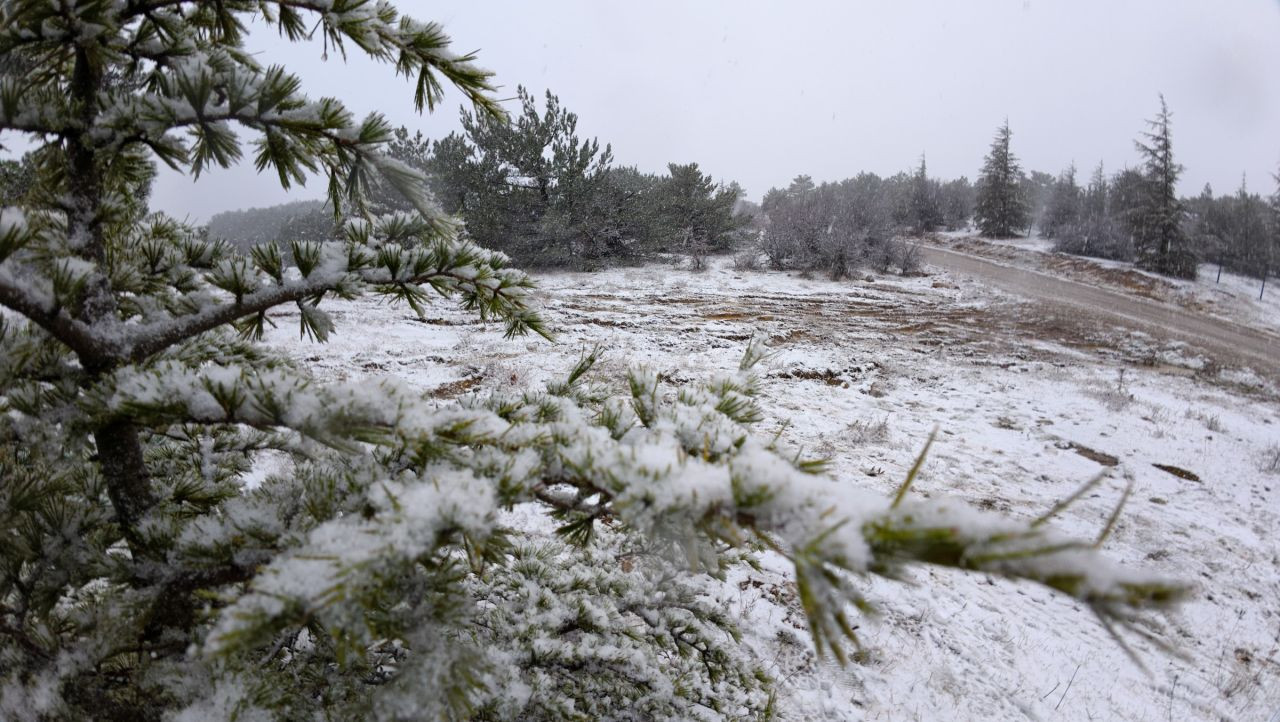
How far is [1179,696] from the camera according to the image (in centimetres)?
336

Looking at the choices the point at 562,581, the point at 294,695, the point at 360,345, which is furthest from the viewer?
the point at 360,345

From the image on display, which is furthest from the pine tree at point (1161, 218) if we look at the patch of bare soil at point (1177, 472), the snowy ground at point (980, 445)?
the patch of bare soil at point (1177, 472)

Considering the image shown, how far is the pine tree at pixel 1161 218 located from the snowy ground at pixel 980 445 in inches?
620

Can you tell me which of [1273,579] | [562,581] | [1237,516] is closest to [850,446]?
[1273,579]

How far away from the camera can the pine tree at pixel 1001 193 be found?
105 ft

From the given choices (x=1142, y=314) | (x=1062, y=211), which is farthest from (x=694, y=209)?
(x=1062, y=211)

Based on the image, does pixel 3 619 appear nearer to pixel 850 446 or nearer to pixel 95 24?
pixel 95 24

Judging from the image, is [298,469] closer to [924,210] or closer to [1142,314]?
[1142,314]

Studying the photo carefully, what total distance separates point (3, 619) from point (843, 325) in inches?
462

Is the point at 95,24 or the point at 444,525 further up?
the point at 95,24

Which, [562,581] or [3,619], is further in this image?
[562,581]

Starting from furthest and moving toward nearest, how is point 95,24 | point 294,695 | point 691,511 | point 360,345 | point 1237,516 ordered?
point 360,345
point 1237,516
point 294,695
point 95,24
point 691,511

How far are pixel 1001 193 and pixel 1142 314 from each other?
19.2 m

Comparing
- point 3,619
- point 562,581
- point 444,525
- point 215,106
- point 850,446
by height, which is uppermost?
point 215,106
